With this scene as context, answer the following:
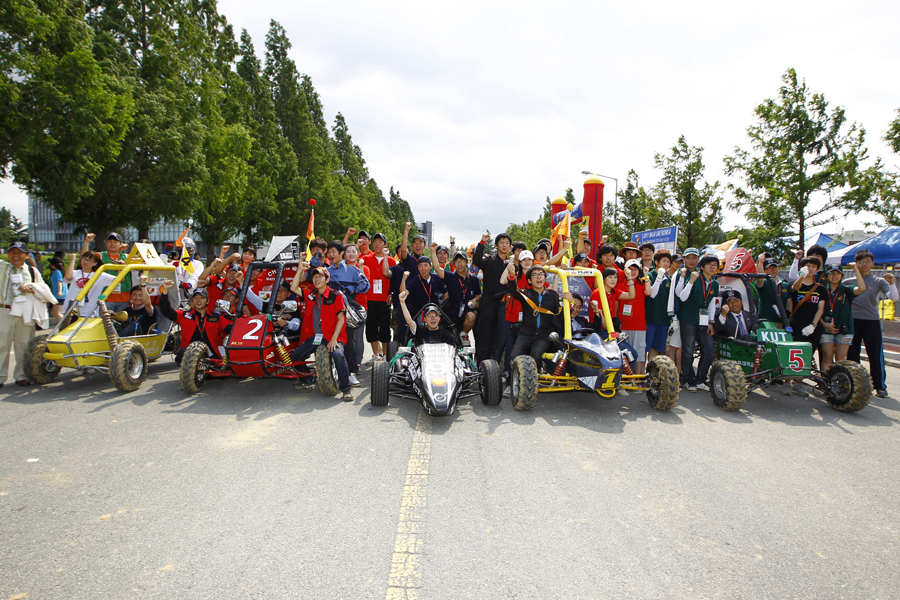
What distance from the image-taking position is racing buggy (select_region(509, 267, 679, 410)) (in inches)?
230

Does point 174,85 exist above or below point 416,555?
above

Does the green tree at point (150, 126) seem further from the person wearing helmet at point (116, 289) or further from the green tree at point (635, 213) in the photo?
the green tree at point (635, 213)

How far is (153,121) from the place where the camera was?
17.2 m

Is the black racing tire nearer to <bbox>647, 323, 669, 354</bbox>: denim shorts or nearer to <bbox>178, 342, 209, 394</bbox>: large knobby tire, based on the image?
<bbox>178, 342, 209, 394</bbox>: large knobby tire

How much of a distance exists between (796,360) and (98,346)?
936cm

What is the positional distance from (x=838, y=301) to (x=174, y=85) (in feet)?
73.5

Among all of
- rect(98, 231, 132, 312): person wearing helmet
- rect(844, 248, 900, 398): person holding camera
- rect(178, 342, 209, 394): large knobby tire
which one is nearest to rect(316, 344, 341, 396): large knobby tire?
rect(178, 342, 209, 394): large knobby tire

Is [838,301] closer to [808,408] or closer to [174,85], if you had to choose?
[808,408]

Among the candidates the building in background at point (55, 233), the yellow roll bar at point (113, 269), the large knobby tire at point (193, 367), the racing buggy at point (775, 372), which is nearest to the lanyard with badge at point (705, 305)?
the racing buggy at point (775, 372)

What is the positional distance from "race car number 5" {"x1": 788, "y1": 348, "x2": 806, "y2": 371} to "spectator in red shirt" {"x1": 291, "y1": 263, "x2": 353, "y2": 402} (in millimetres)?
5756

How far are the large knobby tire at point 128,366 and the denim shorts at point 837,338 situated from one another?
33.1 ft

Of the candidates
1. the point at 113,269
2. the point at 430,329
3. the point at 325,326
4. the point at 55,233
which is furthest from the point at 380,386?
the point at 55,233

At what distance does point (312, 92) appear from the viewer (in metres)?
41.7

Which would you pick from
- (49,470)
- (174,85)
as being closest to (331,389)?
(49,470)
